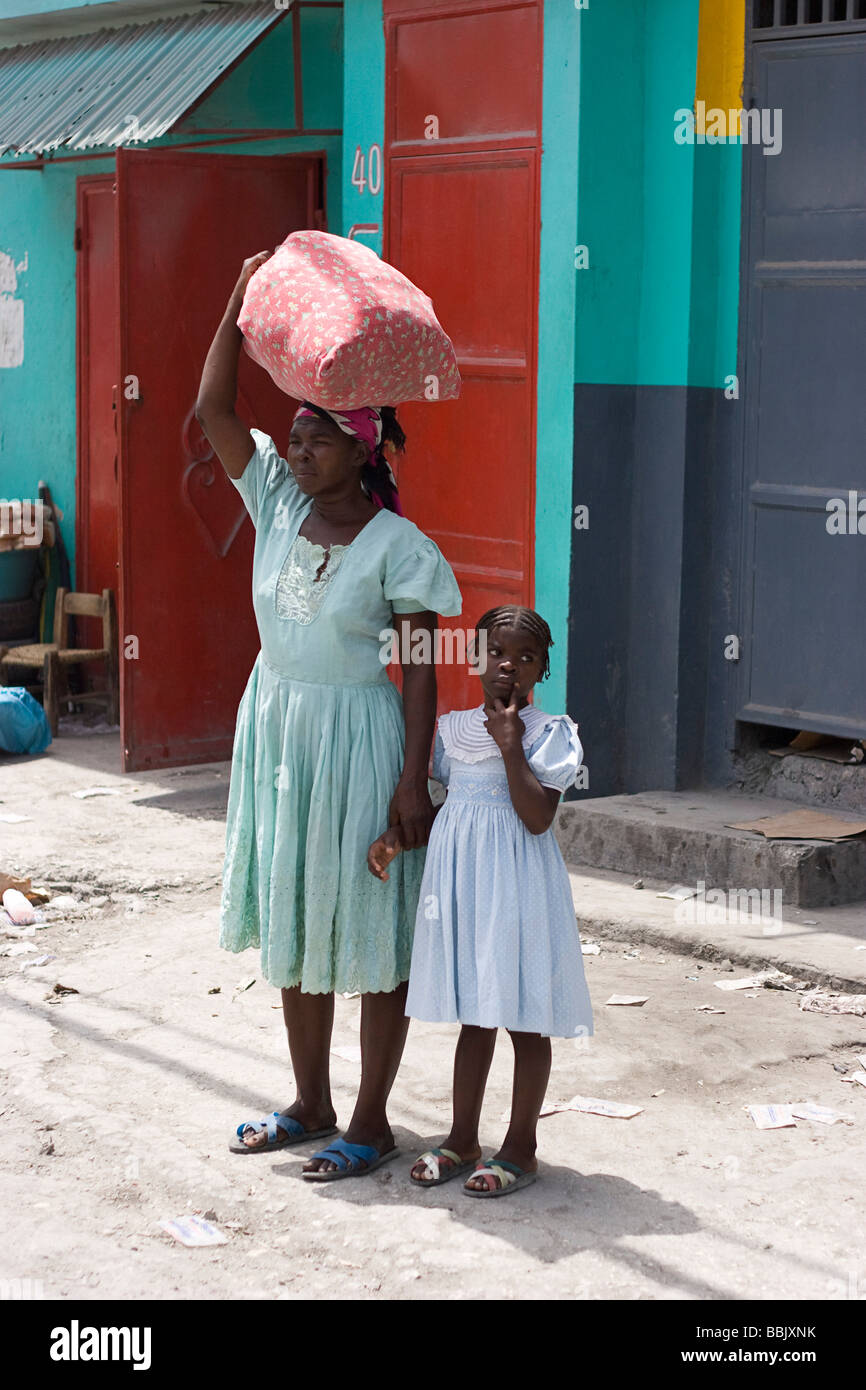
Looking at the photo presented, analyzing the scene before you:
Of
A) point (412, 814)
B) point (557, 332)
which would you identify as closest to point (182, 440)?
point (557, 332)

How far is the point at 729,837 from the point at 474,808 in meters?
2.46

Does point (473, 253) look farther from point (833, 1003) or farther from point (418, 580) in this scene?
point (418, 580)

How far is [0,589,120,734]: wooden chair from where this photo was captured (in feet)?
30.2

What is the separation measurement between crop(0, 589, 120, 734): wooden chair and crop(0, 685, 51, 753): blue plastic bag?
536 mm

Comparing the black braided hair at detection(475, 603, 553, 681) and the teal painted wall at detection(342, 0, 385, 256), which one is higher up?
the teal painted wall at detection(342, 0, 385, 256)

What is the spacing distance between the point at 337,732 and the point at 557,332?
10.6ft

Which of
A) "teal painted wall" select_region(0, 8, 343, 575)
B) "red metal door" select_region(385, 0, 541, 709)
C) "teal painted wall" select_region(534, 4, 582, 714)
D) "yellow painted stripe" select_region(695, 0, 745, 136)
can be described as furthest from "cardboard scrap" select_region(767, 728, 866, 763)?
"teal painted wall" select_region(0, 8, 343, 575)

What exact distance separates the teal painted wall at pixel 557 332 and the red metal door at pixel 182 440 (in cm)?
198

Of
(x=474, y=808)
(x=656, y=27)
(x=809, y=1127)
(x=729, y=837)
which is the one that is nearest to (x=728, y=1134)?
(x=809, y=1127)

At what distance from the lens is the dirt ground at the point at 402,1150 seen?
11.0 ft

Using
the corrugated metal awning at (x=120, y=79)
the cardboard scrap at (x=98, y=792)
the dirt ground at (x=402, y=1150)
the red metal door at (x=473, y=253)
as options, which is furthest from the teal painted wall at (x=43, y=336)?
the dirt ground at (x=402, y=1150)

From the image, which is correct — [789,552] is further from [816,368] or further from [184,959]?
[184,959]

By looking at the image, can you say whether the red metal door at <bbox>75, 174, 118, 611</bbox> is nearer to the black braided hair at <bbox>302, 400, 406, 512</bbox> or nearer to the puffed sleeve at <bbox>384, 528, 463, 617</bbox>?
the black braided hair at <bbox>302, 400, 406, 512</bbox>

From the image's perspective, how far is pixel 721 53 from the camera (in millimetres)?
6414
